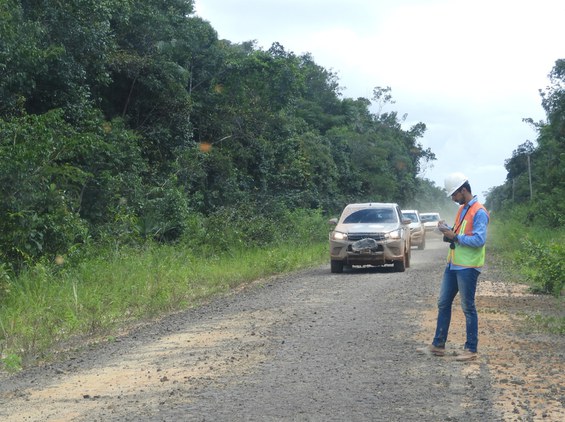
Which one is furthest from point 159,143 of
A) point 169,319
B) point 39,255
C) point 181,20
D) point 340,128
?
point 340,128

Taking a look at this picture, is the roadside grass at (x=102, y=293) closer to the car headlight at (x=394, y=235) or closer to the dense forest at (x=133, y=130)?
the dense forest at (x=133, y=130)

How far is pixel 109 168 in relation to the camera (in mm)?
26359

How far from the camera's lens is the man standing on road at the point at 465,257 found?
8.45 meters

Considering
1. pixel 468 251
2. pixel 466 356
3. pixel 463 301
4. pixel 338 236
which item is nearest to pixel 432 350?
pixel 466 356

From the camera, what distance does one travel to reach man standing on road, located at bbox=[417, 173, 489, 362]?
8.45m

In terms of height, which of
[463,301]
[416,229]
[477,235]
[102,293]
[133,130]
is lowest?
[102,293]

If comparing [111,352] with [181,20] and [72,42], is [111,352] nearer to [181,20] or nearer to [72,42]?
[72,42]

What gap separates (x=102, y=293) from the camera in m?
13.2

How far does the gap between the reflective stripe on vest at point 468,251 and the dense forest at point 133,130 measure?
7.39 meters

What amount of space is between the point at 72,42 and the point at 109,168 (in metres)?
4.35

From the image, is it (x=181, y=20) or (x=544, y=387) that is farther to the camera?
(x=181, y=20)

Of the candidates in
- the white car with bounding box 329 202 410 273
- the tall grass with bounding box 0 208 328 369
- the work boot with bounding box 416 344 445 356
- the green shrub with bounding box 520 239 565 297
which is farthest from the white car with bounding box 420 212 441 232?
the work boot with bounding box 416 344 445 356

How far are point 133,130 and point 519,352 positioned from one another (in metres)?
24.6

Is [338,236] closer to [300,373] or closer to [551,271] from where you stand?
[551,271]
